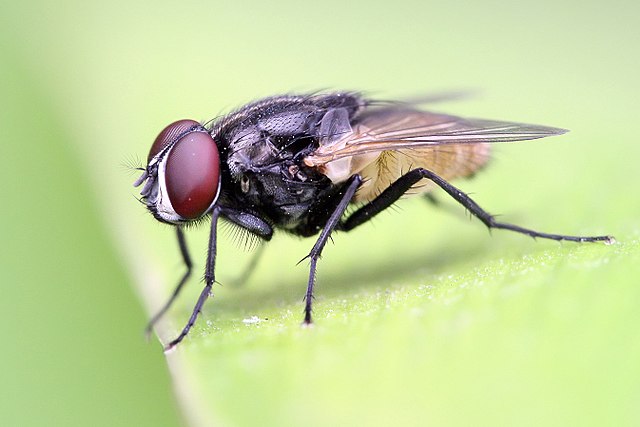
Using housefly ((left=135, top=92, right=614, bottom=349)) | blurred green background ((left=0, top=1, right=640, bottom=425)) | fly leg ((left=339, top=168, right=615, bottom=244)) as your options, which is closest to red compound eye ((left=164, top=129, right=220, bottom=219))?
housefly ((left=135, top=92, right=614, bottom=349))

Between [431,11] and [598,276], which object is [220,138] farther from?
[431,11]

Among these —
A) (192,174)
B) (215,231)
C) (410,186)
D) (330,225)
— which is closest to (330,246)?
(330,225)

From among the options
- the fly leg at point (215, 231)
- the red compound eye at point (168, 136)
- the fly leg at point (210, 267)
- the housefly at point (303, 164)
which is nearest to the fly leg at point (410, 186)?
the housefly at point (303, 164)

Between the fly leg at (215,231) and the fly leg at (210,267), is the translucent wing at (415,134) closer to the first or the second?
the fly leg at (215,231)

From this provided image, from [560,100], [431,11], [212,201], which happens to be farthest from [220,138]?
[431,11]

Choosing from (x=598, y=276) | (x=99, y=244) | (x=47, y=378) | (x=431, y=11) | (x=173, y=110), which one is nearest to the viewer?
(x=598, y=276)

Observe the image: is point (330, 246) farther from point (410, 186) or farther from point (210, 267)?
point (210, 267)

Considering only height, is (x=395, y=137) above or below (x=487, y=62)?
above

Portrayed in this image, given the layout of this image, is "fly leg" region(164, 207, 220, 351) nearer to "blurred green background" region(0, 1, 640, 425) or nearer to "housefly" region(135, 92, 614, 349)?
"housefly" region(135, 92, 614, 349)
